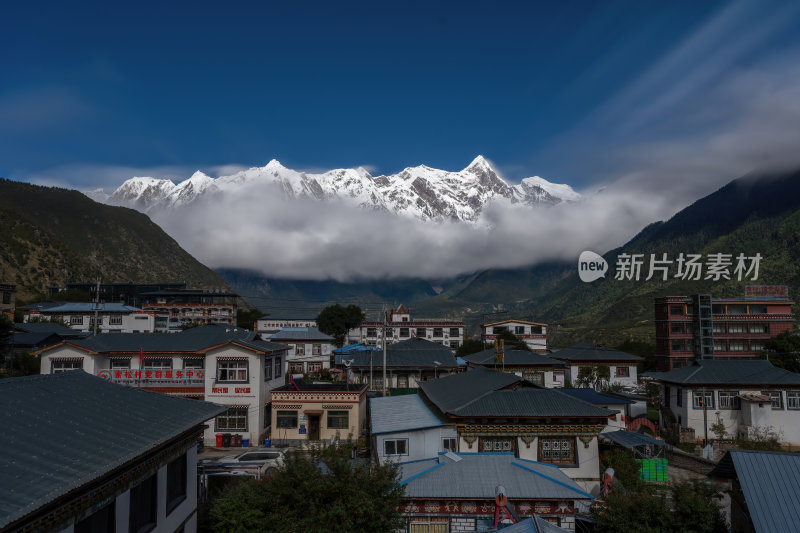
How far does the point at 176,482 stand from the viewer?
613 inches

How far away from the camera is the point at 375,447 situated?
2730 centimetres

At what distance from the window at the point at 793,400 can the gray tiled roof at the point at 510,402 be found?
68.8 ft

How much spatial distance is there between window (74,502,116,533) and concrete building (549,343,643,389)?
59641mm

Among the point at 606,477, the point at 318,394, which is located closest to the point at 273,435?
the point at 318,394

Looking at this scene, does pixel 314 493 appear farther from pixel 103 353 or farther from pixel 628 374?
pixel 628 374

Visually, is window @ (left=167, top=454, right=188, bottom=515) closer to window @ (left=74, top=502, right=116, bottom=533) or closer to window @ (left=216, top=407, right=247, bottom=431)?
window @ (left=74, top=502, right=116, bottom=533)

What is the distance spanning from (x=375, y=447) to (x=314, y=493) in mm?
13305

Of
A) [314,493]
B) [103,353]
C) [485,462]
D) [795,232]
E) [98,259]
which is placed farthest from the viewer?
[98,259]

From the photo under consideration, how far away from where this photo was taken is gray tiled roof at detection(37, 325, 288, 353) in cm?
4053

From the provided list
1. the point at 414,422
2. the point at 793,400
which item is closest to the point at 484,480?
the point at 414,422

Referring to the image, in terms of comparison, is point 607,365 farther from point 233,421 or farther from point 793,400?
point 233,421

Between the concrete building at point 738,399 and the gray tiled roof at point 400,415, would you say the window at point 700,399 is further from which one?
the gray tiled roof at point 400,415

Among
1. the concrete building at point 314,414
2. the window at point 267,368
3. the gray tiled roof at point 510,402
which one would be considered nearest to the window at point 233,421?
the concrete building at point 314,414

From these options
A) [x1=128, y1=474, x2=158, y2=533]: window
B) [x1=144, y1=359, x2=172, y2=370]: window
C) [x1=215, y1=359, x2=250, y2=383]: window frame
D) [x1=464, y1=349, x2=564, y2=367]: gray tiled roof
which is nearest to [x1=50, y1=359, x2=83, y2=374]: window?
[x1=144, y1=359, x2=172, y2=370]: window
